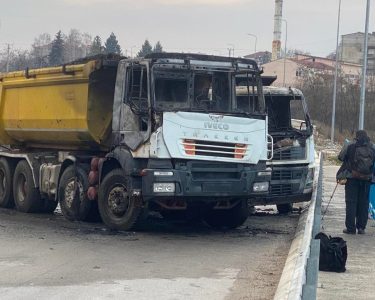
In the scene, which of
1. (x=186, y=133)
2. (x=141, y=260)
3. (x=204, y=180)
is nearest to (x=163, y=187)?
(x=204, y=180)

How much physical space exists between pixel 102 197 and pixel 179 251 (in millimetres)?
2282

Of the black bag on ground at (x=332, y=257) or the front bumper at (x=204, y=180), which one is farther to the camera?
the front bumper at (x=204, y=180)

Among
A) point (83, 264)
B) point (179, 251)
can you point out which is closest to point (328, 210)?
point (179, 251)

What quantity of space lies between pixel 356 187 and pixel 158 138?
397cm

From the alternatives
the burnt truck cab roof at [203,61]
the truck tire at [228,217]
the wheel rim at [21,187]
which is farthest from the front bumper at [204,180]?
the wheel rim at [21,187]

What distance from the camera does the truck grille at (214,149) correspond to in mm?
12062

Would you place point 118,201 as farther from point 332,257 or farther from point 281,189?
point 332,257

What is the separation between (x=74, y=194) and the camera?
14.1m

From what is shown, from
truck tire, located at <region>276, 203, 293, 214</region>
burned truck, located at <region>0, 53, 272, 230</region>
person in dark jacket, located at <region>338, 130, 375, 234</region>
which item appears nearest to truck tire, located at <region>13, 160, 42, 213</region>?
burned truck, located at <region>0, 53, 272, 230</region>

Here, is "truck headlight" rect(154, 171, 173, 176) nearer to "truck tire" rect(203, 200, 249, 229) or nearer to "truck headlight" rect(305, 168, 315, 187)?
"truck tire" rect(203, 200, 249, 229)

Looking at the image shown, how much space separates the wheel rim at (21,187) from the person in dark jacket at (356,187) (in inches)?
266

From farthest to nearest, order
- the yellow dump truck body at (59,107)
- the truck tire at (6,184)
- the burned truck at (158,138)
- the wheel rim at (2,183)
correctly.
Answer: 1. the wheel rim at (2,183)
2. the truck tire at (6,184)
3. the yellow dump truck body at (59,107)
4. the burned truck at (158,138)

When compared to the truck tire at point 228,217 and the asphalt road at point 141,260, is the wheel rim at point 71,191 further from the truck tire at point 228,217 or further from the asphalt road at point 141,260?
the truck tire at point 228,217

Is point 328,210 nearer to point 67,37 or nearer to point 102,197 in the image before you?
point 102,197
